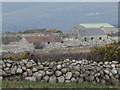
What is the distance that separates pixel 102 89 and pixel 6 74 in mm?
4503

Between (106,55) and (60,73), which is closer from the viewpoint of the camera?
(60,73)

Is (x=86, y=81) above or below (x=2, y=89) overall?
below

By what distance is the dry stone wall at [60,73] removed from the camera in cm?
1166

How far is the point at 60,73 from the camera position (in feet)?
39.1

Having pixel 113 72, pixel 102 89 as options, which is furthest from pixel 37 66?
pixel 102 89

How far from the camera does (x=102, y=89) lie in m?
8.59

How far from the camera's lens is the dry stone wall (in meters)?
11.7

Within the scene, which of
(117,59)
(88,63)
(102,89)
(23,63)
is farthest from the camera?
(117,59)

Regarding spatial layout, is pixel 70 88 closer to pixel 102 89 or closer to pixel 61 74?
pixel 102 89

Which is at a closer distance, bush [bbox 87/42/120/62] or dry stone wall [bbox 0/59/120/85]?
dry stone wall [bbox 0/59/120/85]

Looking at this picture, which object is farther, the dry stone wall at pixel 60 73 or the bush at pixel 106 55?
the bush at pixel 106 55

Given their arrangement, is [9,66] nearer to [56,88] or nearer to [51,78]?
[51,78]

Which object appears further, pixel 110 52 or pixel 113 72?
pixel 110 52

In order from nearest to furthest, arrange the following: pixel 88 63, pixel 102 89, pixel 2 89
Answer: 1. pixel 2 89
2. pixel 102 89
3. pixel 88 63
